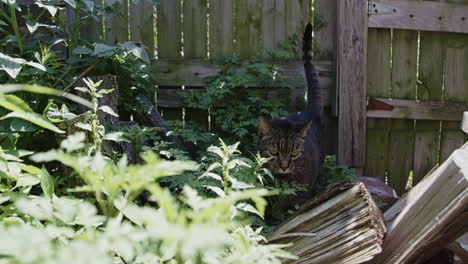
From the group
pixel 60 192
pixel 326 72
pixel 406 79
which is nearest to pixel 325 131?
pixel 326 72

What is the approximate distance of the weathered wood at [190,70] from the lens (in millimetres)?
4117

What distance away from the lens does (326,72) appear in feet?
13.7

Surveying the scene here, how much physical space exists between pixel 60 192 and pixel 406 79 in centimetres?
321

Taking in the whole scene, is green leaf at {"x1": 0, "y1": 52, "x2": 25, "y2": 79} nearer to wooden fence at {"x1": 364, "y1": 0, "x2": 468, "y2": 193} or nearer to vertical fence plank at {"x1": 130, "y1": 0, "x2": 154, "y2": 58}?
vertical fence plank at {"x1": 130, "y1": 0, "x2": 154, "y2": 58}

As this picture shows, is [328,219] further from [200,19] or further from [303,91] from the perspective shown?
[200,19]

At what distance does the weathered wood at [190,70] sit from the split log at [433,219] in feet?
7.47

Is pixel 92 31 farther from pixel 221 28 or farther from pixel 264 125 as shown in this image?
pixel 264 125

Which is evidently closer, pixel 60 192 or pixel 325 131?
pixel 60 192

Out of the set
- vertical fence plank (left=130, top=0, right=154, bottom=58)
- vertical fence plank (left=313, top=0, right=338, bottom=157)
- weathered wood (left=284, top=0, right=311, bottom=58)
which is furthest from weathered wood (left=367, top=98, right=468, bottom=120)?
vertical fence plank (left=130, top=0, right=154, bottom=58)

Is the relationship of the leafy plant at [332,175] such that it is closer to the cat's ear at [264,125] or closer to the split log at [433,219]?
the cat's ear at [264,125]

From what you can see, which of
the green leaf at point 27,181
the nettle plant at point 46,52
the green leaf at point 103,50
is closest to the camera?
the green leaf at point 27,181

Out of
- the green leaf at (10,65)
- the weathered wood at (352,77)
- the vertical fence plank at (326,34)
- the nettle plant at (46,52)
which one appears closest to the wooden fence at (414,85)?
the weathered wood at (352,77)

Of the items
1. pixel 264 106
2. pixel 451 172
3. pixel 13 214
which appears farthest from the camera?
pixel 264 106

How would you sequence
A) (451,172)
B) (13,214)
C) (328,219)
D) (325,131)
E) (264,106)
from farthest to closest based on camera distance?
(325,131), (264,106), (328,219), (451,172), (13,214)
